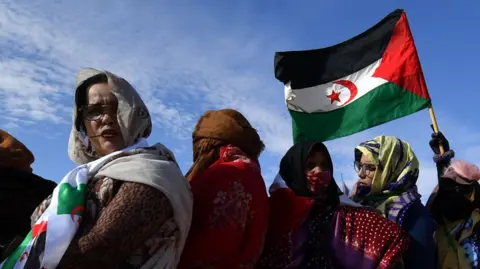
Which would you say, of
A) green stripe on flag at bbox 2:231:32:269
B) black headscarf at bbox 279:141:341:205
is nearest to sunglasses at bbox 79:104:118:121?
green stripe on flag at bbox 2:231:32:269

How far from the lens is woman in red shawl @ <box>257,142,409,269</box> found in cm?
320

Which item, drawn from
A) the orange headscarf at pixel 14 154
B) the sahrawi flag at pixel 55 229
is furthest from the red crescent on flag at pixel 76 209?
the orange headscarf at pixel 14 154

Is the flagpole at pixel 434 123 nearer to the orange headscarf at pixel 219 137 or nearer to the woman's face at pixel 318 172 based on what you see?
the woman's face at pixel 318 172

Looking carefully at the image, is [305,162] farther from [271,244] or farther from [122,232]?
[122,232]

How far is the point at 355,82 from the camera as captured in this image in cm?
596

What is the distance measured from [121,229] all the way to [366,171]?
9.34ft

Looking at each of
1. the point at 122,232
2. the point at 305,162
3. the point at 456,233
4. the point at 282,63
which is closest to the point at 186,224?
the point at 122,232

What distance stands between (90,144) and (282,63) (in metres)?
3.87

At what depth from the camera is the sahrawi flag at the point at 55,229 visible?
2.02 meters

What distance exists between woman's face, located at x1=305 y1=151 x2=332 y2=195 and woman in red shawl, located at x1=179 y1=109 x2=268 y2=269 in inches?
29.8

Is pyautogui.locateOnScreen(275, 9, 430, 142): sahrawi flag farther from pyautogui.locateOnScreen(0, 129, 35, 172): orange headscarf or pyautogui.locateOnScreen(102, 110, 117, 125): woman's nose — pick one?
pyautogui.locateOnScreen(102, 110, 117, 125): woman's nose

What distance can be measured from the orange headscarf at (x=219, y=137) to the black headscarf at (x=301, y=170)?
56 centimetres

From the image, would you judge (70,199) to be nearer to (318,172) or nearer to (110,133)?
(110,133)

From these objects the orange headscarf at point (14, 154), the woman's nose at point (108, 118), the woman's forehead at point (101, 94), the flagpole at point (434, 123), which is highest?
the flagpole at point (434, 123)
